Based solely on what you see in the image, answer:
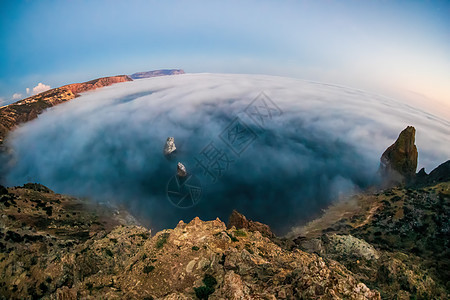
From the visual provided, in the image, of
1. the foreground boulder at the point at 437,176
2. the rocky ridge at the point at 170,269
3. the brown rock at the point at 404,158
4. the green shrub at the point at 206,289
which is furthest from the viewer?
the brown rock at the point at 404,158

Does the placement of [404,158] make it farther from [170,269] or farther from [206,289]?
[170,269]

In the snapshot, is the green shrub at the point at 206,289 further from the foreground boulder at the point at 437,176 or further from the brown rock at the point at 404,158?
the brown rock at the point at 404,158

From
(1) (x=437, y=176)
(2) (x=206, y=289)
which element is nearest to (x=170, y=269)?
(2) (x=206, y=289)

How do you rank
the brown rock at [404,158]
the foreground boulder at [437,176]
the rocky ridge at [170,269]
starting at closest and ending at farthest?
the rocky ridge at [170,269], the foreground boulder at [437,176], the brown rock at [404,158]

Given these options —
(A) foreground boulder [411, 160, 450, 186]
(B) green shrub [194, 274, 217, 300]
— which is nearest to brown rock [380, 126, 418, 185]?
(A) foreground boulder [411, 160, 450, 186]

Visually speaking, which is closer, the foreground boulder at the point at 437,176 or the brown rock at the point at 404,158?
the foreground boulder at the point at 437,176

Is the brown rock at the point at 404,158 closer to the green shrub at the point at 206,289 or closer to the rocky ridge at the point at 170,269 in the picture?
the rocky ridge at the point at 170,269

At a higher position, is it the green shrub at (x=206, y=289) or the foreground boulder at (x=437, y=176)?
the green shrub at (x=206, y=289)

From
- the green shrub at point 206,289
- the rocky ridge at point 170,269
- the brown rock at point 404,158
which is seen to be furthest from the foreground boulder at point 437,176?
the green shrub at point 206,289

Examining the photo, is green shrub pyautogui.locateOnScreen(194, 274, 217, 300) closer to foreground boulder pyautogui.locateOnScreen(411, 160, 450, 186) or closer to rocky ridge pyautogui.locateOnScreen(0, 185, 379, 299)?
rocky ridge pyautogui.locateOnScreen(0, 185, 379, 299)

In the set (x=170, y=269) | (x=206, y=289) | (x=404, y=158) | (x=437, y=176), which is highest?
(x=206, y=289)

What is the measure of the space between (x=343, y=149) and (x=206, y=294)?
195m

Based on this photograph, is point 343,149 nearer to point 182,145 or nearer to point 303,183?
point 303,183

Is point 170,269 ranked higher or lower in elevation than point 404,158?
higher
